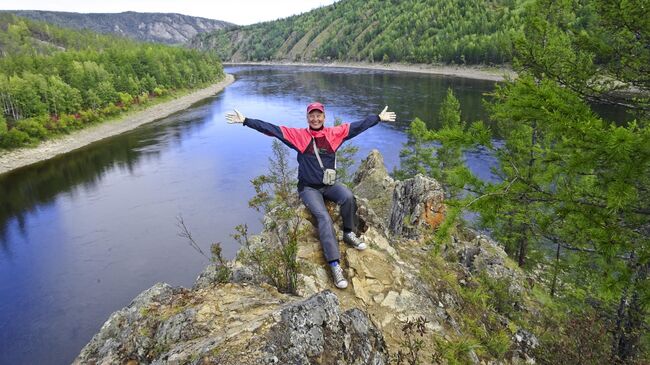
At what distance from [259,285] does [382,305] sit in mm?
2677

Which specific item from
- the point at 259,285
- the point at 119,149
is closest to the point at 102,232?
the point at 119,149

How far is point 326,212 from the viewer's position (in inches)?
362

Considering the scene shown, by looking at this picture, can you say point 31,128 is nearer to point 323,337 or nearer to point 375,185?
point 375,185

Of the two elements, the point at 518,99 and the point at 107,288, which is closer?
the point at 518,99

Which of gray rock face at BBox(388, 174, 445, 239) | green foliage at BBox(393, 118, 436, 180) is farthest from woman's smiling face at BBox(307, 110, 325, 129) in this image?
green foliage at BBox(393, 118, 436, 180)

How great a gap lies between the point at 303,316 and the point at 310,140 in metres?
4.67

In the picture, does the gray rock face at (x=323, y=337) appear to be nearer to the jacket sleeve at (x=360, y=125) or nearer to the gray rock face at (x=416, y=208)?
the jacket sleeve at (x=360, y=125)

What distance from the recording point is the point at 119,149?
62.5 meters

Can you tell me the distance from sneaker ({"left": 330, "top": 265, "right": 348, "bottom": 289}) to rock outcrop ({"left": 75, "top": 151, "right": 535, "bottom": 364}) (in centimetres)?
16

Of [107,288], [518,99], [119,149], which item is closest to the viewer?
[518,99]

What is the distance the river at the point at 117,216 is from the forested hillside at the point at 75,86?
9779 mm

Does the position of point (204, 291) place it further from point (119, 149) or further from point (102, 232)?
point (119, 149)

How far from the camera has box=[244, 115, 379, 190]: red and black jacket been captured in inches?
370

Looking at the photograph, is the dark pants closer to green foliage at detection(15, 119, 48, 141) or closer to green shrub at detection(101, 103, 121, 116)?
green foliage at detection(15, 119, 48, 141)
